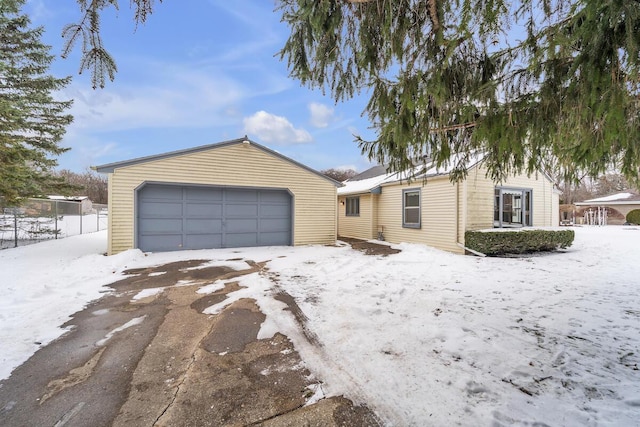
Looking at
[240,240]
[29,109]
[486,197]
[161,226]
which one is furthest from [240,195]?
[486,197]

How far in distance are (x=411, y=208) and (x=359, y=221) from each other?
3.52 m

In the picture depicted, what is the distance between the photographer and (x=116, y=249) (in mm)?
8188

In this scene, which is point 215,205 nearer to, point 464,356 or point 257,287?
point 257,287

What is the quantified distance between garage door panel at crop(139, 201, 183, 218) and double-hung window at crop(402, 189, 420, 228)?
27.6 ft

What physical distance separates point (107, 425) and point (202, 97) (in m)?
11.9

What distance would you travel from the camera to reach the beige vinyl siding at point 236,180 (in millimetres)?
8266

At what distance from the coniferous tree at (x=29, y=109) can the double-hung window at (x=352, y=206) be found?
1222cm

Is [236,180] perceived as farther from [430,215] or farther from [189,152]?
[430,215]

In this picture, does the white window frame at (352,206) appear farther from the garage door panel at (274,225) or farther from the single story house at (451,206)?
the garage door panel at (274,225)

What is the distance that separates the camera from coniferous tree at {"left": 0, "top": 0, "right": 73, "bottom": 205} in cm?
814

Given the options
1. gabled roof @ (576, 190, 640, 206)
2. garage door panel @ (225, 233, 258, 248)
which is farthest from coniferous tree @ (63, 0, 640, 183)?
gabled roof @ (576, 190, 640, 206)

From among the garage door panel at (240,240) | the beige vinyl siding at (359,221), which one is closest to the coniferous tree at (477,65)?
the garage door panel at (240,240)

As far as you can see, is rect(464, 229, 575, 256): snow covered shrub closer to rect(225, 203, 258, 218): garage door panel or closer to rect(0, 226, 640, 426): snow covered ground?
rect(0, 226, 640, 426): snow covered ground

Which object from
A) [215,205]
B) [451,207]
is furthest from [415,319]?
[215,205]
